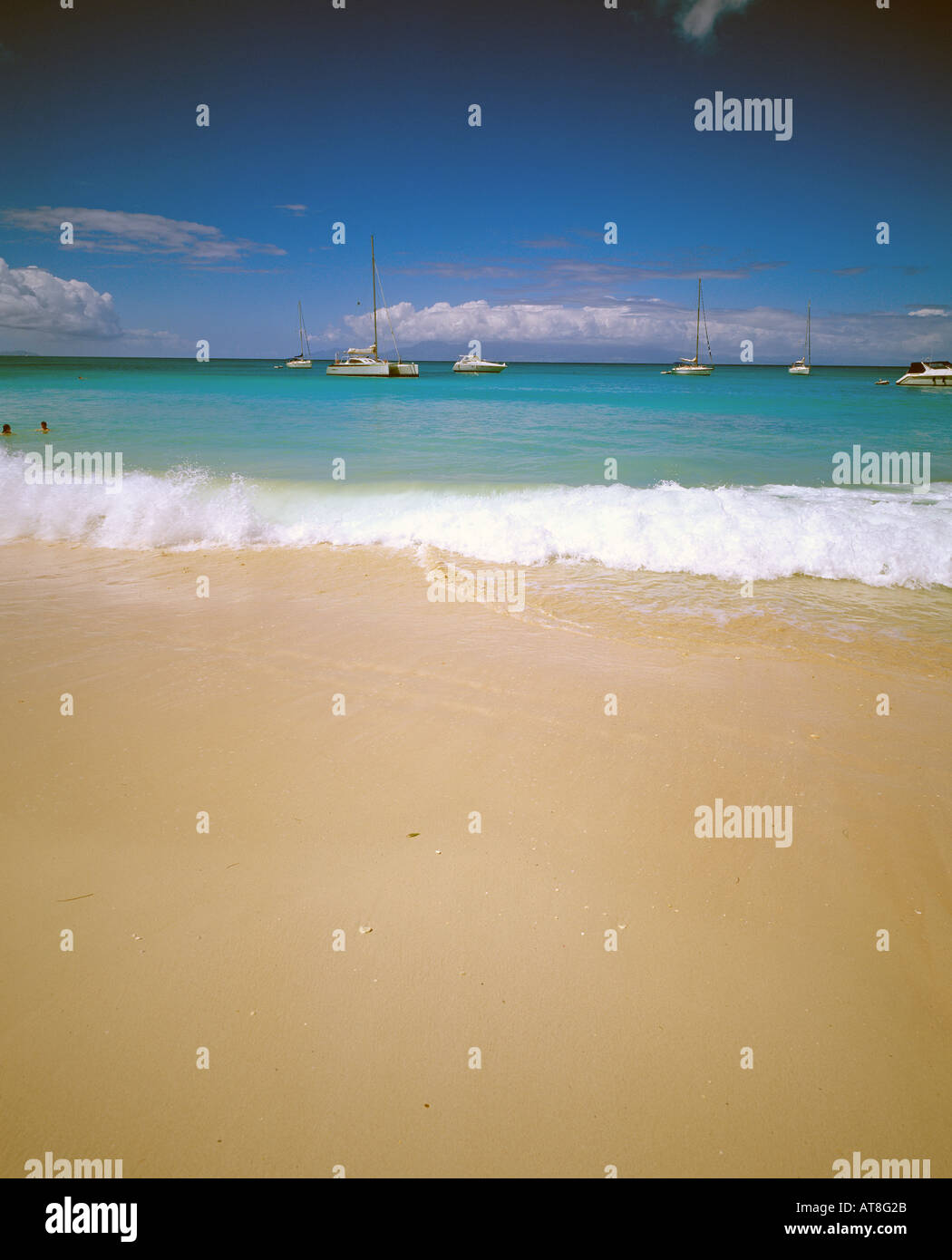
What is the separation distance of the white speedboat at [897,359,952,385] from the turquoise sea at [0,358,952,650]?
153 feet

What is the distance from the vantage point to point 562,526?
941 cm

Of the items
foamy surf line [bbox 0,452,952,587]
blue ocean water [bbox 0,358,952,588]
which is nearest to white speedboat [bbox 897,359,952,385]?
blue ocean water [bbox 0,358,952,588]

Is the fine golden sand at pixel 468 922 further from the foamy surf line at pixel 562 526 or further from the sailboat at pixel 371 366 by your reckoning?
the sailboat at pixel 371 366

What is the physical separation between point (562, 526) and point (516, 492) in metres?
3.08

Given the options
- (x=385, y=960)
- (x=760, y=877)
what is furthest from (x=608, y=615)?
(x=385, y=960)

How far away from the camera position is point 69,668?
502 cm

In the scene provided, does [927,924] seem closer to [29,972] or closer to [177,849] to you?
[177,849]

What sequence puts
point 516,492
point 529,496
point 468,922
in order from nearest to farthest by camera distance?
1. point 468,922
2. point 529,496
3. point 516,492

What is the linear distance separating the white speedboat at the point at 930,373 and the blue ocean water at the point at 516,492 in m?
45.7

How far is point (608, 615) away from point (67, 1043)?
17.9ft

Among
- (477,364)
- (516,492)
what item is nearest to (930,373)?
(477,364)

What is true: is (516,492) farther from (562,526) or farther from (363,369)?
(363,369)

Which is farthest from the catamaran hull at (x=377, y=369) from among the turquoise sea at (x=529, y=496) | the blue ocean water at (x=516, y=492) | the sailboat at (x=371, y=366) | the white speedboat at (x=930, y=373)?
the white speedboat at (x=930, y=373)

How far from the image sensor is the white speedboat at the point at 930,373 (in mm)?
59938
